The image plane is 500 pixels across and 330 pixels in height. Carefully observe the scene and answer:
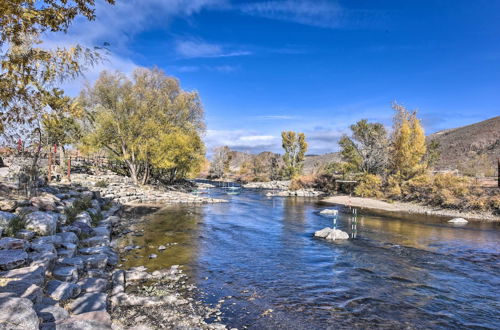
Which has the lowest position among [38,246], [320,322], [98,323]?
[320,322]

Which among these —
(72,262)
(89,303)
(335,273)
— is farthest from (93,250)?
(335,273)

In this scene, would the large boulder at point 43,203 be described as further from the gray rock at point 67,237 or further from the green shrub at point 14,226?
the green shrub at point 14,226

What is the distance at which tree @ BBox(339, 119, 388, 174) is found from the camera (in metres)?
36.3

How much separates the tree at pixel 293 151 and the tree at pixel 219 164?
770 inches

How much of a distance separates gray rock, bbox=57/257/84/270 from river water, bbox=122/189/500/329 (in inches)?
73.2

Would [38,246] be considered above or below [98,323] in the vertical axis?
above

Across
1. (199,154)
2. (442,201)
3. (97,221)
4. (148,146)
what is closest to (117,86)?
(148,146)

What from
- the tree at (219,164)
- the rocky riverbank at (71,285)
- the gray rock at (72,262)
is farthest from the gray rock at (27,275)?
the tree at (219,164)

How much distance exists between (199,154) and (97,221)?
899 inches

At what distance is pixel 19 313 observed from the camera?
3.26 meters

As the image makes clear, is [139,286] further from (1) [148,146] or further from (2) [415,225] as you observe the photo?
(1) [148,146]

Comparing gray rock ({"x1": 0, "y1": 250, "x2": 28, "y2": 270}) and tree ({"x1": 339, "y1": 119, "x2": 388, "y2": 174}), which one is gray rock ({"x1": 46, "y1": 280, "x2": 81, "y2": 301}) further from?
tree ({"x1": 339, "y1": 119, "x2": 388, "y2": 174})

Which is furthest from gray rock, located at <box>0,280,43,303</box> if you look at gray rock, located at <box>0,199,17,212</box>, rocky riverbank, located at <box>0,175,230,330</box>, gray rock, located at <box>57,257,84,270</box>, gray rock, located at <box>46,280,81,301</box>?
gray rock, located at <box>0,199,17,212</box>

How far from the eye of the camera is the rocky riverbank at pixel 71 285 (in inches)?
161
